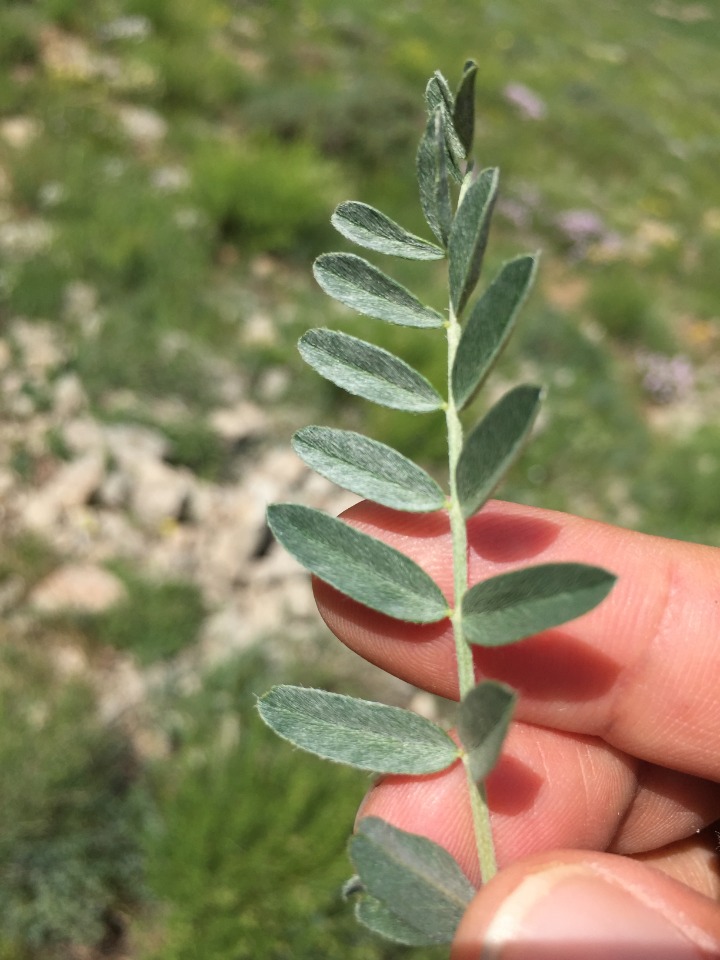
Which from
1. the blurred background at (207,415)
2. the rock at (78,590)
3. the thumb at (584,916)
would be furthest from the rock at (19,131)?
the thumb at (584,916)

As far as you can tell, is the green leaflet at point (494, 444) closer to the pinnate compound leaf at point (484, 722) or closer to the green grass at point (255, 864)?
the pinnate compound leaf at point (484, 722)

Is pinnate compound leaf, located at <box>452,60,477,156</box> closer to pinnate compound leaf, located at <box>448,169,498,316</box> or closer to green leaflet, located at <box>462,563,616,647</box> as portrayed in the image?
pinnate compound leaf, located at <box>448,169,498,316</box>

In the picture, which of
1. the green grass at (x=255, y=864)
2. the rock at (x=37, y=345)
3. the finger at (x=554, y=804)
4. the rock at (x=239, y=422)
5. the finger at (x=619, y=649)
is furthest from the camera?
the rock at (x=239, y=422)

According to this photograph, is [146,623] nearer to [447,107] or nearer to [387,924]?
[387,924]

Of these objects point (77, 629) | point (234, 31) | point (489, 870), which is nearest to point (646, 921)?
point (489, 870)

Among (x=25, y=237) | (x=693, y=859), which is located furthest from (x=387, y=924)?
(x=25, y=237)

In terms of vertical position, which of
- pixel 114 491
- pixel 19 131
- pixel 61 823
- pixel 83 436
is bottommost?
pixel 61 823

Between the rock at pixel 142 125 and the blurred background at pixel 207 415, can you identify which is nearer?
the blurred background at pixel 207 415

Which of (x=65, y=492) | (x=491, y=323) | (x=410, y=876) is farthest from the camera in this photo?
(x=65, y=492)
